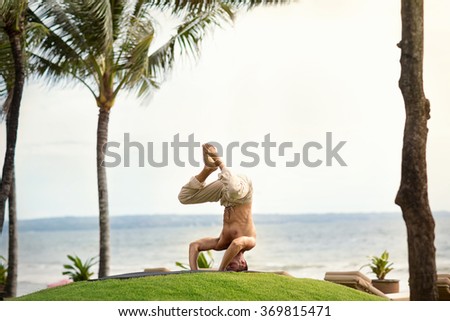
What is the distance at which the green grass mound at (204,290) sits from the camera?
7.65 m

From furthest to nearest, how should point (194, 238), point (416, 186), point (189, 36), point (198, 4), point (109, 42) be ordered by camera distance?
1. point (194, 238)
2. point (189, 36)
3. point (198, 4)
4. point (109, 42)
5. point (416, 186)

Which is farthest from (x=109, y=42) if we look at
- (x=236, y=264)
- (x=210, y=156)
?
(x=236, y=264)

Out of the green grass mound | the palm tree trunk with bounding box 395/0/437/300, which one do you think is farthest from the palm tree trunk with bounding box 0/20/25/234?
the palm tree trunk with bounding box 395/0/437/300

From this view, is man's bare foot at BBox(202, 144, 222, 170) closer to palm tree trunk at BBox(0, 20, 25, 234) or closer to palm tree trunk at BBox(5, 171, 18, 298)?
palm tree trunk at BBox(0, 20, 25, 234)

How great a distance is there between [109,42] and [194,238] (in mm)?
33285

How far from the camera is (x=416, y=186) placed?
892cm

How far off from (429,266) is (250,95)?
3639 cm

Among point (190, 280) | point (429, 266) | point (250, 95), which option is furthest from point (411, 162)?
point (250, 95)

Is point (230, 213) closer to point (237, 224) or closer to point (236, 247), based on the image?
point (237, 224)

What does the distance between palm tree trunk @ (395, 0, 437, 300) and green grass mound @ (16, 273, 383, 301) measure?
3.30 feet

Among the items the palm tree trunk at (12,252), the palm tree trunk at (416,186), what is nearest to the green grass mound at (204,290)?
the palm tree trunk at (416,186)

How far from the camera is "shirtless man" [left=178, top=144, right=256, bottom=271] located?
8227mm

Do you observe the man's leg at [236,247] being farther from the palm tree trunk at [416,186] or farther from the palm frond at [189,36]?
the palm frond at [189,36]
